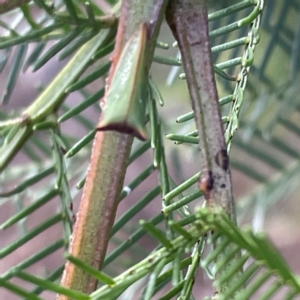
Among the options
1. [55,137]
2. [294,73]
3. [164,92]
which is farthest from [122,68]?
[164,92]

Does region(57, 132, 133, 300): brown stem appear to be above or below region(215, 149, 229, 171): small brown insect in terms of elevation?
above

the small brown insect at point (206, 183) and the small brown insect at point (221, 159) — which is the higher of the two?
the small brown insect at point (221, 159)

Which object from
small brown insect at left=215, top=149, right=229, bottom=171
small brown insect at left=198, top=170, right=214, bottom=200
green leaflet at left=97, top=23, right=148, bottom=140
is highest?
green leaflet at left=97, top=23, right=148, bottom=140

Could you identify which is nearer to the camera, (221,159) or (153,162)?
(221,159)

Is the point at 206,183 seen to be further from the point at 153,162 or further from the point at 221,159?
the point at 153,162

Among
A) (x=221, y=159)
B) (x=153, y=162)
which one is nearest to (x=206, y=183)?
(x=221, y=159)
